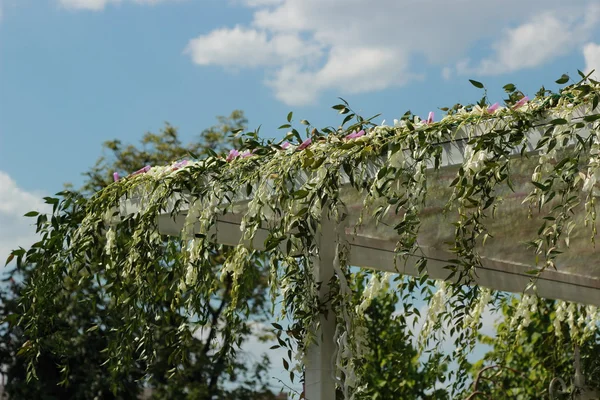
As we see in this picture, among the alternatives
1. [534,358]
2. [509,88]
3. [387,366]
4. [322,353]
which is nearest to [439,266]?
[322,353]

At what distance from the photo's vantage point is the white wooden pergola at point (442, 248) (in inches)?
119

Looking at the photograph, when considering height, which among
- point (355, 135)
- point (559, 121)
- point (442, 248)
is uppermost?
point (442, 248)

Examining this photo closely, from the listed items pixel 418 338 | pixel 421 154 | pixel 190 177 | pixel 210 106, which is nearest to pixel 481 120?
pixel 421 154

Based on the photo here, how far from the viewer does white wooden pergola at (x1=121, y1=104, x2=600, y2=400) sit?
3020 mm

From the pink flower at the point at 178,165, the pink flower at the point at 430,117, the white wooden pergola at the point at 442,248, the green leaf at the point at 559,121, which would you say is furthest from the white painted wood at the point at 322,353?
the green leaf at the point at 559,121

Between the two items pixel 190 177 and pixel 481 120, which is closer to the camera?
pixel 481 120

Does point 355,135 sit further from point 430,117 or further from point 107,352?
point 107,352

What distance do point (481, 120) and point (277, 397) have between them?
9.71 m

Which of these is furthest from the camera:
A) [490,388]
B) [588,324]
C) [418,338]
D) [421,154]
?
[490,388]

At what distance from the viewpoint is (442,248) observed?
4477 millimetres

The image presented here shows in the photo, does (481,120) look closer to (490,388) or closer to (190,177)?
(190,177)

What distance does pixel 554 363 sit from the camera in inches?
230

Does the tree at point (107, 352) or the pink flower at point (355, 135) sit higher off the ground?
the tree at point (107, 352)

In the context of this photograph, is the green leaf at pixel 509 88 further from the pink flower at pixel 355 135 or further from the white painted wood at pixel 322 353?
the white painted wood at pixel 322 353
